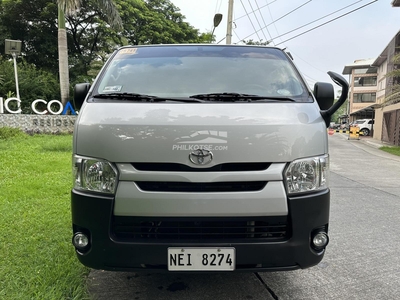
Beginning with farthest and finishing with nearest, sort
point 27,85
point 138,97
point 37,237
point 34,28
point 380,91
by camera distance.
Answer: point 380,91 < point 34,28 < point 27,85 < point 37,237 < point 138,97

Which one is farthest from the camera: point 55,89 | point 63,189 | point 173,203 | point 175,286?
point 55,89

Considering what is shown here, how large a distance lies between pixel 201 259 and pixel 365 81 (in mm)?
52933

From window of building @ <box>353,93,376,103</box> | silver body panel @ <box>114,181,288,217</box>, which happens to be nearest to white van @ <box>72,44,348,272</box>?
silver body panel @ <box>114,181,288,217</box>

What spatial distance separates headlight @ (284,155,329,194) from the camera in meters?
1.96

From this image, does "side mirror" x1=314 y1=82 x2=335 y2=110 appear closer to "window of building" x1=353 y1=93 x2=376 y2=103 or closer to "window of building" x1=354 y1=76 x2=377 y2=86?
"window of building" x1=353 y1=93 x2=376 y2=103

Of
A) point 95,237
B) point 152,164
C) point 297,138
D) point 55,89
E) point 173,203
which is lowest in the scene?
point 95,237

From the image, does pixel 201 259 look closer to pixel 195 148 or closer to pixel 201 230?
pixel 201 230

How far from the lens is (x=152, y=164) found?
1942mm

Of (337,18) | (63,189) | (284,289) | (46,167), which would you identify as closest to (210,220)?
(284,289)

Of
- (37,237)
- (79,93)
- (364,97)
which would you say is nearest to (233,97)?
(79,93)

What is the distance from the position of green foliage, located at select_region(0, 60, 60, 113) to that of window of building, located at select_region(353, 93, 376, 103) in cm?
4327

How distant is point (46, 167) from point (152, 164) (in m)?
5.60

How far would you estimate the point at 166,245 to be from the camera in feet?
6.27

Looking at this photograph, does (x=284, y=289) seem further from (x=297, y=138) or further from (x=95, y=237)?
(x=95, y=237)
